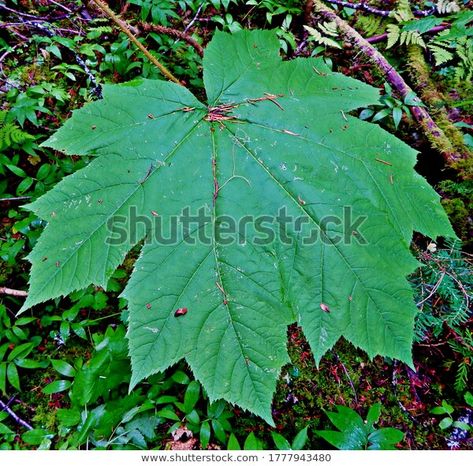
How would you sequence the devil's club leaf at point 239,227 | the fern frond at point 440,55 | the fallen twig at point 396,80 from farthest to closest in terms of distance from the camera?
the fern frond at point 440,55, the fallen twig at point 396,80, the devil's club leaf at point 239,227

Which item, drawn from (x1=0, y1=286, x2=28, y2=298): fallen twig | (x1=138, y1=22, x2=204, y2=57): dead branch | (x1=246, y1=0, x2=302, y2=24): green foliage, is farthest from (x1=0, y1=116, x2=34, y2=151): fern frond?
(x1=246, y1=0, x2=302, y2=24): green foliage

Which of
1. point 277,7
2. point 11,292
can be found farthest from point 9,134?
point 277,7

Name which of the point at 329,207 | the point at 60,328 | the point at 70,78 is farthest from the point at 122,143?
the point at 70,78

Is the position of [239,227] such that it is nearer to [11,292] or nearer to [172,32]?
[11,292]

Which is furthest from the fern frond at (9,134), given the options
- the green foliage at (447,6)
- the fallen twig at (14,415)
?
the green foliage at (447,6)

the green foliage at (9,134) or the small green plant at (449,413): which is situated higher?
the green foliage at (9,134)

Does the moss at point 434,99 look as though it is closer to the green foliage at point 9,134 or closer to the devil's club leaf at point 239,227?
the devil's club leaf at point 239,227
